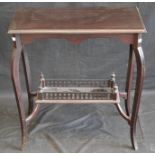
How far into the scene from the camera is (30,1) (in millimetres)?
1751

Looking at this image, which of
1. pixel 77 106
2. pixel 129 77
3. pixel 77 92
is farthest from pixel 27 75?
pixel 129 77

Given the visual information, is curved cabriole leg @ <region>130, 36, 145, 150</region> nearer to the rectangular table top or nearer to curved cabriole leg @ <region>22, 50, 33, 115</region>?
the rectangular table top

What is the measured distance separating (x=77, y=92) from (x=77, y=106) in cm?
35

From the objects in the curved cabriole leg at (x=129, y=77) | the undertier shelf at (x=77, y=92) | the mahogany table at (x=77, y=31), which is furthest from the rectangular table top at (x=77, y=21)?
the undertier shelf at (x=77, y=92)

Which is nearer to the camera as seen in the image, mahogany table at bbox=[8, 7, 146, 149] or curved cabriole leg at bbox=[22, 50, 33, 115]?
mahogany table at bbox=[8, 7, 146, 149]

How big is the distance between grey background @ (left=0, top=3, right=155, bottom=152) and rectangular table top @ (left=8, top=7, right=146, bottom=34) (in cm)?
28

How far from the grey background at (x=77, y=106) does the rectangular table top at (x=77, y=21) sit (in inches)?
10.8

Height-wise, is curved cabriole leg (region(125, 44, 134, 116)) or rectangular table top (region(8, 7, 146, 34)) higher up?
rectangular table top (region(8, 7, 146, 34))

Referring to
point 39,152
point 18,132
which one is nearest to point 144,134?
point 39,152

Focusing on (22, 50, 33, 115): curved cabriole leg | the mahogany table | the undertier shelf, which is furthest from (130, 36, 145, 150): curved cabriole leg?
(22, 50, 33, 115): curved cabriole leg

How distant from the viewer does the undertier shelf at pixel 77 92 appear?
1.61m

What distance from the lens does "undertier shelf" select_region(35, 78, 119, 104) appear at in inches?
63.5

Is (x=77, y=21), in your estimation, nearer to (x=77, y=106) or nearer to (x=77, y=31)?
(x=77, y=31)

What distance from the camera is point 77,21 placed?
4.59ft
